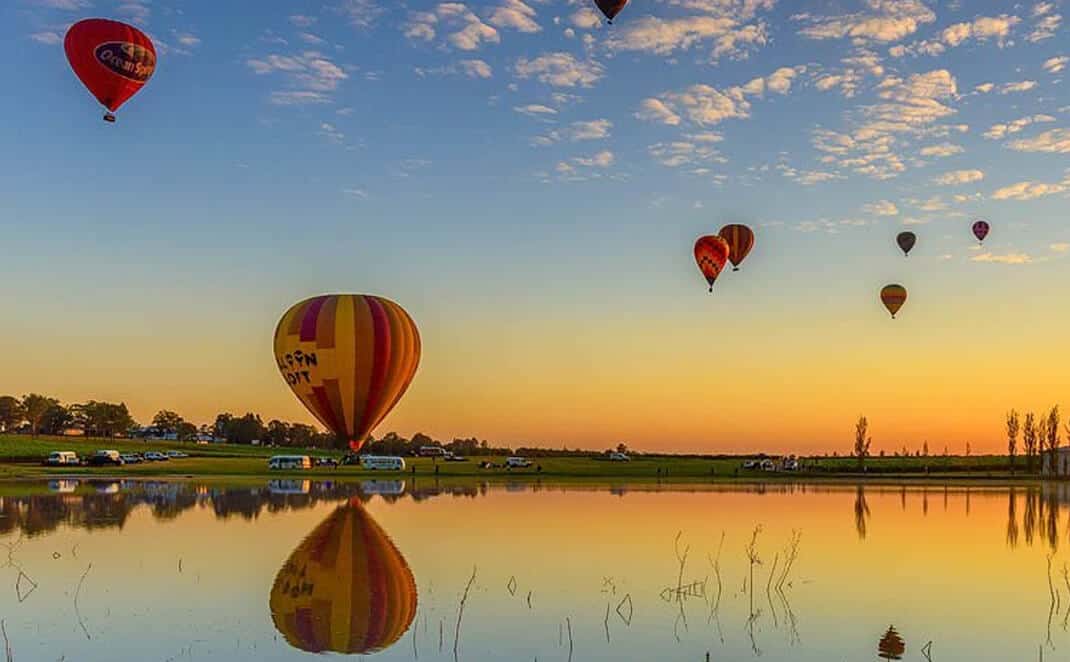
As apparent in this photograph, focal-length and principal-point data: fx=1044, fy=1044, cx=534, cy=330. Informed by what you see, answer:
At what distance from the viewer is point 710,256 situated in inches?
2205

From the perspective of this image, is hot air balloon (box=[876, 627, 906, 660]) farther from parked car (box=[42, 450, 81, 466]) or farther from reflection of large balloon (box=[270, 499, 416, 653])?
parked car (box=[42, 450, 81, 466])

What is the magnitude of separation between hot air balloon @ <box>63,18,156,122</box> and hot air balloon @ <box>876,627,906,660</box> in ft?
98.3

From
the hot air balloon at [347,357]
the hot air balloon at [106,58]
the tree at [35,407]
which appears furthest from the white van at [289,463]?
the tree at [35,407]

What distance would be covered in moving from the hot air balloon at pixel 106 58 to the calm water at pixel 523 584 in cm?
1502

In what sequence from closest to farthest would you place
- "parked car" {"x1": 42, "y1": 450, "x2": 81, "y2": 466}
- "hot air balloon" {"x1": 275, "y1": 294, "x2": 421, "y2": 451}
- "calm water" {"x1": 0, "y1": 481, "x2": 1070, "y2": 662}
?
1. "calm water" {"x1": 0, "y1": 481, "x2": 1070, "y2": 662}
2. "hot air balloon" {"x1": 275, "y1": 294, "x2": 421, "y2": 451}
3. "parked car" {"x1": 42, "y1": 450, "x2": 81, "y2": 466}

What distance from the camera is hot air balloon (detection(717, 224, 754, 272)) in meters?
59.1

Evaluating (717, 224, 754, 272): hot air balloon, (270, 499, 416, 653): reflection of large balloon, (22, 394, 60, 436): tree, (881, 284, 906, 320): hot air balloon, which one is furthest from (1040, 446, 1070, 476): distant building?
(22, 394, 60, 436): tree

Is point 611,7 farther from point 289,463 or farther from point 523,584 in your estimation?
point 289,463

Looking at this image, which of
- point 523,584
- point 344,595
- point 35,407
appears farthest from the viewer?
point 35,407

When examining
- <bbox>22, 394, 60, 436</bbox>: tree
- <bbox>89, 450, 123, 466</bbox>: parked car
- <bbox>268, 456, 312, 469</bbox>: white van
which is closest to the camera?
<bbox>89, 450, 123, 466</bbox>: parked car

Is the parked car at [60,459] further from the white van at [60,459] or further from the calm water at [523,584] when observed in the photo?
the calm water at [523,584]

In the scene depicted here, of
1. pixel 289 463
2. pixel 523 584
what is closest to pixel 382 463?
pixel 289 463

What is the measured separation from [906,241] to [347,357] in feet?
120

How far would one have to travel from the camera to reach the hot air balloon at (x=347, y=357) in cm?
5197
